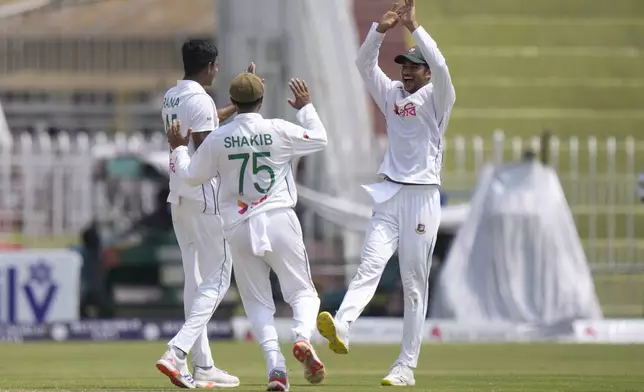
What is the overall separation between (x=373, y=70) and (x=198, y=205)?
1313 millimetres

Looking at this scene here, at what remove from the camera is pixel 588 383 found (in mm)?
11133

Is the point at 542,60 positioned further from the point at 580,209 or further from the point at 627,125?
the point at 580,209

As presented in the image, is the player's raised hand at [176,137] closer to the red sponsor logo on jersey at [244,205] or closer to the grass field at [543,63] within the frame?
the red sponsor logo on jersey at [244,205]

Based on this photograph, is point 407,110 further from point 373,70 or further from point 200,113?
point 200,113

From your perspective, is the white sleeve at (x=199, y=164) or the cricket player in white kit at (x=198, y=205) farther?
the cricket player in white kit at (x=198, y=205)

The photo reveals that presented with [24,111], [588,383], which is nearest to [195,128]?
[588,383]

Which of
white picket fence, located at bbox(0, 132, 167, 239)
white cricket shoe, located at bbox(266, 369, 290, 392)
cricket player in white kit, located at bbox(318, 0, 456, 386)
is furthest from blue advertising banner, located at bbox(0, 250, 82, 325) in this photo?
white cricket shoe, located at bbox(266, 369, 290, 392)

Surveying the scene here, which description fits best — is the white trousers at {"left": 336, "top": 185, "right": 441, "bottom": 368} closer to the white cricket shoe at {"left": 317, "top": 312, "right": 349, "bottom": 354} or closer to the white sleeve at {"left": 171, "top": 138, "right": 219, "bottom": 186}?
the white cricket shoe at {"left": 317, "top": 312, "right": 349, "bottom": 354}

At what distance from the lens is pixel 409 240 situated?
10.9 metres

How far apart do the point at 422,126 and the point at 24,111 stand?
27460mm

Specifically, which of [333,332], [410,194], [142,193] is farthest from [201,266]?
[142,193]

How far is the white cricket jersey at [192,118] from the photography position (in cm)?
1088

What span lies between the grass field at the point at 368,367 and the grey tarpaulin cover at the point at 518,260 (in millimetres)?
1170

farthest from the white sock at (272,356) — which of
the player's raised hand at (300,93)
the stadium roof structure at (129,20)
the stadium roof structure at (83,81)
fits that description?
the stadium roof structure at (83,81)
